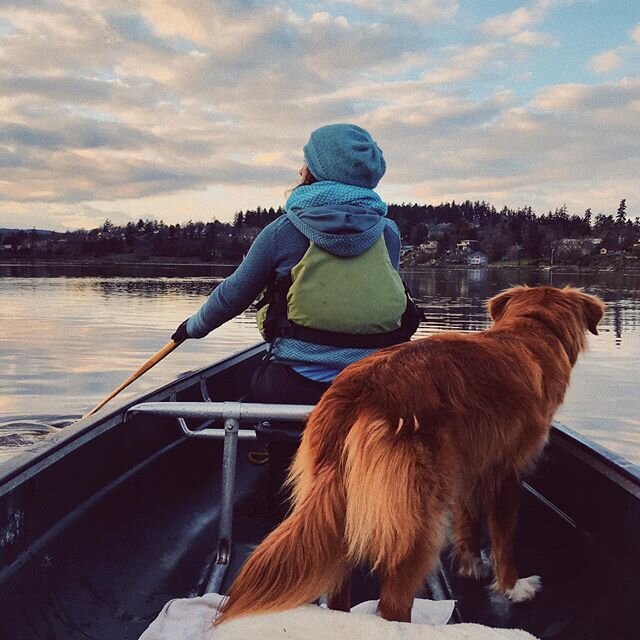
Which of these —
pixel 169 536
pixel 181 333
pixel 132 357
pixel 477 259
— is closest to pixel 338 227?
pixel 181 333

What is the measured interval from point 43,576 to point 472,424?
181 cm

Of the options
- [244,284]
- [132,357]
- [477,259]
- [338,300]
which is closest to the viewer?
[338,300]

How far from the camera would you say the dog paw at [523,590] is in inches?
128

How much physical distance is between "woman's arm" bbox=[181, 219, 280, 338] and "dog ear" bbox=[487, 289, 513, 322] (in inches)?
46.4

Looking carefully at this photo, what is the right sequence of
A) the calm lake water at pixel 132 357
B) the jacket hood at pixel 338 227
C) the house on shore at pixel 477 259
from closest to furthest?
the jacket hood at pixel 338 227 < the calm lake water at pixel 132 357 < the house on shore at pixel 477 259

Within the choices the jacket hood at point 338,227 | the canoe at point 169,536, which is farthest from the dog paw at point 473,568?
the jacket hood at point 338,227

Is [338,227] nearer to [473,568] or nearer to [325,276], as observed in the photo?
[325,276]

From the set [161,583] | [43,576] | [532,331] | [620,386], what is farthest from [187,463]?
[620,386]

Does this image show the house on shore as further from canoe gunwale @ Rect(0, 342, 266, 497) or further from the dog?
the dog

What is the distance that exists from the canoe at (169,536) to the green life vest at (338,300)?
0.48 m

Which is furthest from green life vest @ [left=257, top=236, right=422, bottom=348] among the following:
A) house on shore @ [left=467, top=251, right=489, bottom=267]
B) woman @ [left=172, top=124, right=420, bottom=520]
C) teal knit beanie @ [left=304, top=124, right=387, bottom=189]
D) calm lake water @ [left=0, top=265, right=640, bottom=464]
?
house on shore @ [left=467, top=251, right=489, bottom=267]

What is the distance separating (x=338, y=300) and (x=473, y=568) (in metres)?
1.57

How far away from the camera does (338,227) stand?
332 centimetres

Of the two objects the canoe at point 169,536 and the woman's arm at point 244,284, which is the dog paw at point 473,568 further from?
the woman's arm at point 244,284
